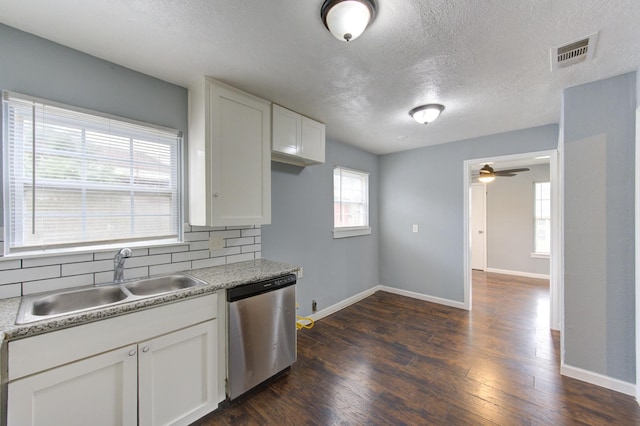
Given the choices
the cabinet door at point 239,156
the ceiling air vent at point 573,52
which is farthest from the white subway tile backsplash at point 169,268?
the ceiling air vent at point 573,52

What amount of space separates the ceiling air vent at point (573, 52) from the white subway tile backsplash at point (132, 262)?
2.70m

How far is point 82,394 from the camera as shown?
1256 millimetres

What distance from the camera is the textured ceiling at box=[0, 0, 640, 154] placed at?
4.33 feet

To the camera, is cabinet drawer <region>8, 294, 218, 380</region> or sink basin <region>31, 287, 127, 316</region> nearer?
cabinet drawer <region>8, 294, 218, 380</region>

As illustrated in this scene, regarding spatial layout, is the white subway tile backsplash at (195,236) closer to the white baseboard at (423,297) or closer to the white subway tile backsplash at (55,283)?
the white subway tile backsplash at (55,283)

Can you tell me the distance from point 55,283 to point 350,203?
334 centimetres

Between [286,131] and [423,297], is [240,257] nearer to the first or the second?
[286,131]

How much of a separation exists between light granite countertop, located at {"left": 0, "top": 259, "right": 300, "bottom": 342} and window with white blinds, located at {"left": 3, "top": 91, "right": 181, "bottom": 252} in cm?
43

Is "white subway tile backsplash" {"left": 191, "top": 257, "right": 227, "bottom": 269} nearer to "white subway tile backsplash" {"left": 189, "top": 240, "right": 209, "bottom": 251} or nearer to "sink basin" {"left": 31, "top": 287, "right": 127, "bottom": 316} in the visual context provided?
"white subway tile backsplash" {"left": 189, "top": 240, "right": 209, "bottom": 251}

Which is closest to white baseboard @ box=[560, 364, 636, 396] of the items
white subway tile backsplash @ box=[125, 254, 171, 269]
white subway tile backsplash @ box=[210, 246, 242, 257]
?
white subway tile backsplash @ box=[210, 246, 242, 257]

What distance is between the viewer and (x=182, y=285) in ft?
6.33

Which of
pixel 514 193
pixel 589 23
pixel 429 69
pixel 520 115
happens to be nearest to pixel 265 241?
pixel 429 69

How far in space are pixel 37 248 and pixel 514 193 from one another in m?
7.35

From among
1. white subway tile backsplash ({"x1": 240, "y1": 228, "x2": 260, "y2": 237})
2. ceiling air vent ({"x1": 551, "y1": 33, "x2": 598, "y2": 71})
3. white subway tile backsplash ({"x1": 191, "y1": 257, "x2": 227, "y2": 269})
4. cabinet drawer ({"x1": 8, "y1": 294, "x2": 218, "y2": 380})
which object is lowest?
cabinet drawer ({"x1": 8, "y1": 294, "x2": 218, "y2": 380})
